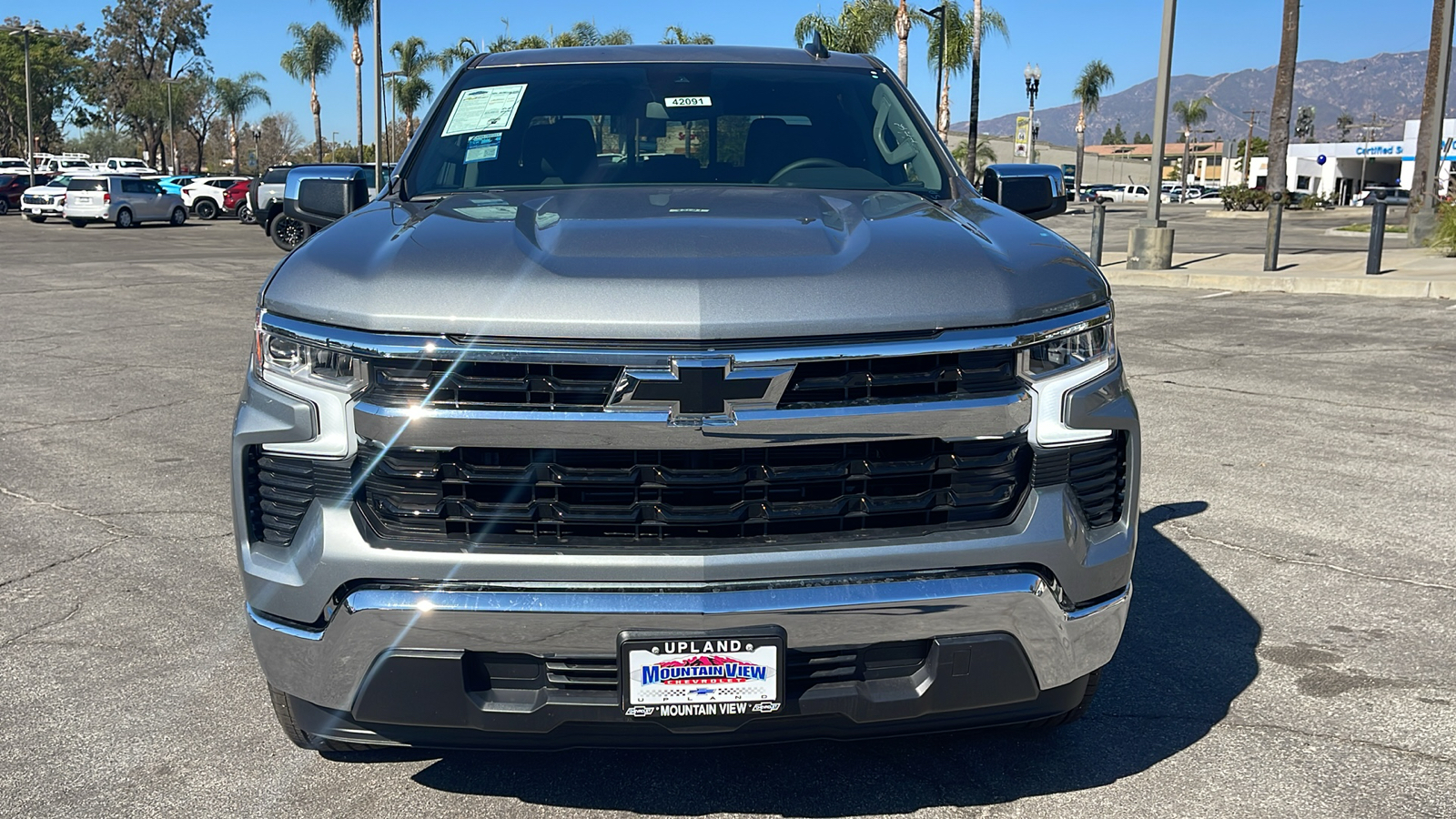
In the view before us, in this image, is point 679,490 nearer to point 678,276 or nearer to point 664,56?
point 678,276

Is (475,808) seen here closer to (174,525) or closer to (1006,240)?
(1006,240)

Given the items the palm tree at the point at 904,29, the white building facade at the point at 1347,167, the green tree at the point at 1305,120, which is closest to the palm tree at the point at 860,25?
the palm tree at the point at 904,29

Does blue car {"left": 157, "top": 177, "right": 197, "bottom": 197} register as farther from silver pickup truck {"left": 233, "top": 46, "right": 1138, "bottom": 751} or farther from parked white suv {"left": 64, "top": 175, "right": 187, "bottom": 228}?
silver pickup truck {"left": 233, "top": 46, "right": 1138, "bottom": 751}

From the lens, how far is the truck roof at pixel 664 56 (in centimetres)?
434

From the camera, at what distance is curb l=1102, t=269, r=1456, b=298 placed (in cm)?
1462

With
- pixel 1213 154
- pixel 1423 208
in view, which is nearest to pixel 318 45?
pixel 1423 208

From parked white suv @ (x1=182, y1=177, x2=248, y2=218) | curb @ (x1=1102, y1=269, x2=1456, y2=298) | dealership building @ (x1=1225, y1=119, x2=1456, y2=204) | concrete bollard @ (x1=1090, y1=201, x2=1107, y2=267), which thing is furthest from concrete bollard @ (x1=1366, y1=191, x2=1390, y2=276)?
dealership building @ (x1=1225, y1=119, x2=1456, y2=204)

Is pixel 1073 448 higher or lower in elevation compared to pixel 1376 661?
higher

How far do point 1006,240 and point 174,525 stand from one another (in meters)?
4.04

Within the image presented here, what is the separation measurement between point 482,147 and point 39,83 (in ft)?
328

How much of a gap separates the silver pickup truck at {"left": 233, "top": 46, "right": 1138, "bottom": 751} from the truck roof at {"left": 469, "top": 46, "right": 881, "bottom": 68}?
1.85 m

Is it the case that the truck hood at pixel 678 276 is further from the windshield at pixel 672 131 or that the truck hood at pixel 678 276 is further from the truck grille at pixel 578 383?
the windshield at pixel 672 131

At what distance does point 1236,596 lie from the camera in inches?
175

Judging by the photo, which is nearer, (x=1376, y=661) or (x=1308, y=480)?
(x=1376, y=661)
